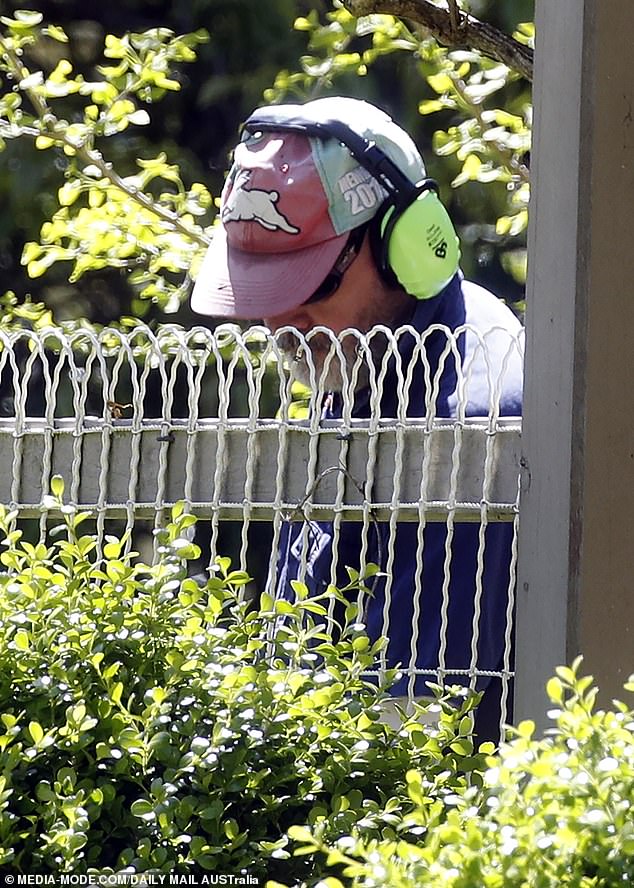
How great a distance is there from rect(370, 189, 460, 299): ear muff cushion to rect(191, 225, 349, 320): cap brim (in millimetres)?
97

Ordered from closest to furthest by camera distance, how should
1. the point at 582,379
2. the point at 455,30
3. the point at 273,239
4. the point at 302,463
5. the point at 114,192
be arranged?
the point at 582,379 → the point at 302,463 → the point at 455,30 → the point at 273,239 → the point at 114,192

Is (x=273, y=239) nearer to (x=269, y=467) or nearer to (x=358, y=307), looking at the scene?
(x=358, y=307)

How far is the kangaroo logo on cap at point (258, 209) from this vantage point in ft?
10.9

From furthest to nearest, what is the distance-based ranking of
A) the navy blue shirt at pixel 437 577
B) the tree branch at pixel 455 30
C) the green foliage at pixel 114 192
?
the green foliage at pixel 114 192 < the tree branch at pixel 455 30 < the navy blue shirt at pixel 437 577

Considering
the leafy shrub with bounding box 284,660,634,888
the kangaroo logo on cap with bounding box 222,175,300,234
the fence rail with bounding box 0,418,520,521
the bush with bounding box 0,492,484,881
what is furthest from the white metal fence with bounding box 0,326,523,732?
the leafy shrub with bounding box 284,660,634,888

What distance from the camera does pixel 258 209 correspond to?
335cm

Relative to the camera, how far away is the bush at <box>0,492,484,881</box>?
6.63ft

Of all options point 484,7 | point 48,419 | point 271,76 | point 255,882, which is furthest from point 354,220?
point 271,76

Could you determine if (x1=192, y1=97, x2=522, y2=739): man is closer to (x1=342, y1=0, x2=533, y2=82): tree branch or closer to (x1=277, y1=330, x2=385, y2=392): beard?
(x1=277, y1=330, x2=385, y2=392): beard

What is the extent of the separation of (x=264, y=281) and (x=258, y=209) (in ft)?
0.53

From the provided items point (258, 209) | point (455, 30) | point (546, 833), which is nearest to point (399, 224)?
point (258, 209)

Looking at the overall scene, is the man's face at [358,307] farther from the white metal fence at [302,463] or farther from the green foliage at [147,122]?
the green foliage at [147,122]

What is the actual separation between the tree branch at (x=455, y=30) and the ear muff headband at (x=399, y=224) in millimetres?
290

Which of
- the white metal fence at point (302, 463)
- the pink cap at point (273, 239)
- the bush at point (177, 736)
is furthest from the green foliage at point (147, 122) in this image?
the bush at point (177, 736)
